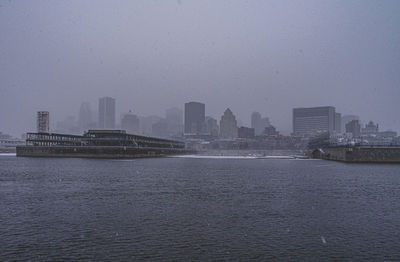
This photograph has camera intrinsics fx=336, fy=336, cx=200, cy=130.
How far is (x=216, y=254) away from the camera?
2500 centimetres

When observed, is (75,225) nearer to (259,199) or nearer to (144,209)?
(144,209)

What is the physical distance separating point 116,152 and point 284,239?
590 ft

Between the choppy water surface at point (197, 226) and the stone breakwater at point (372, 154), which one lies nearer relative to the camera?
the choppy water surface at point (197, 226)

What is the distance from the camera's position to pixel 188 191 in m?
56.7

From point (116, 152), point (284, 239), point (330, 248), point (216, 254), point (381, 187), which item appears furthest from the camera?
point (116, 152)

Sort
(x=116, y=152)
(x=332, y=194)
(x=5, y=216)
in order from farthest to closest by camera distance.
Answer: (x=116, y=152) < (x=332, y=194) < (x=5, y=216)

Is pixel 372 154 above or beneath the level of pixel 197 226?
above

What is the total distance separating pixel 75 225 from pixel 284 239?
776 inches

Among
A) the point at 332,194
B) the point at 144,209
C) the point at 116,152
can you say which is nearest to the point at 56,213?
the point at 144,209

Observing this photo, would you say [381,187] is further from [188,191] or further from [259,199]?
[188,191]

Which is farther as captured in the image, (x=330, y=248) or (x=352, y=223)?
(x=352, y=223)

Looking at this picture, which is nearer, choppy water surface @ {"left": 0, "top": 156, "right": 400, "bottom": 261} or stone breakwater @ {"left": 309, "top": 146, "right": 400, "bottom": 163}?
choppy water surface @ {"left": 0, "top": 156, "right": 400, "bottom": 261}

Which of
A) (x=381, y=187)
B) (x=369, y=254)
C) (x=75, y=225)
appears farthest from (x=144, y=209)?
(x=381, y=187)

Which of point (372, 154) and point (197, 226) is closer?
point (197, 226)
